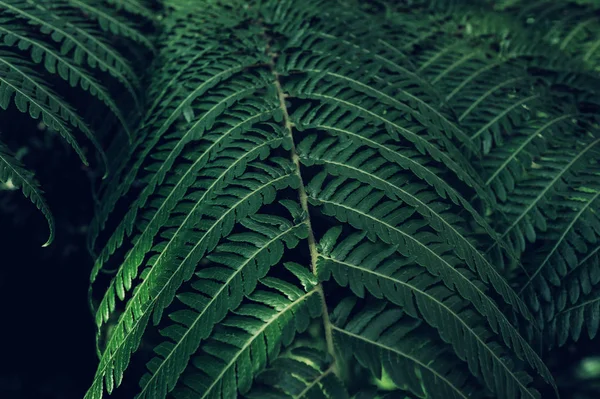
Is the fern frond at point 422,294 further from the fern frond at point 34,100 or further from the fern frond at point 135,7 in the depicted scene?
the fern frond at point 135,7

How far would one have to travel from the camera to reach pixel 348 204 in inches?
36.6

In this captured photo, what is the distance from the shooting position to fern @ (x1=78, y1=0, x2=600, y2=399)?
2.53 ft

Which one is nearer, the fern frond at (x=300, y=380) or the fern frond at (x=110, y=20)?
the fern frond at (x=300, y=380)

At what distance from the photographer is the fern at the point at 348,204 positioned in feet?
2.53

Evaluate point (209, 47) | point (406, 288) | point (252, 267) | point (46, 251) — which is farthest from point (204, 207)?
point (46, 251)

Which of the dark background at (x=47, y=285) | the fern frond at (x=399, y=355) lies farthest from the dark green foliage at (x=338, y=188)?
the dark background at (x=47, y=285)

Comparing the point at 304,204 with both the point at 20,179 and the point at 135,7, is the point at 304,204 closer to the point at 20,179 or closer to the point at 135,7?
the point at 20,179

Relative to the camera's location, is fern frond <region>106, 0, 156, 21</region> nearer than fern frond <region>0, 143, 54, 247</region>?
No

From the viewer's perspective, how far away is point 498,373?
30.8 inches

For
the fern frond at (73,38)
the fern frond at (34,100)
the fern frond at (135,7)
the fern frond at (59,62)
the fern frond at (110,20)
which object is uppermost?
the fern frond at (135,7)

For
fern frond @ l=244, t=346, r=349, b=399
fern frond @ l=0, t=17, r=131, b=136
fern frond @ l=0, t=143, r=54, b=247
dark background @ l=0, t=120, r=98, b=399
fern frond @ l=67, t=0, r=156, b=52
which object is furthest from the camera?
dark background @ l=0, t=120, r=98, b=399

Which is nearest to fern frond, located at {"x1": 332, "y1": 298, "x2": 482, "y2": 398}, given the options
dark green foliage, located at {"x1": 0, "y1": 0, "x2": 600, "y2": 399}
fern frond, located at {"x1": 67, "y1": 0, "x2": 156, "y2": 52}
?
dark green foliage, located at {"x1": 0, "y1": 0, "x2": 600, "y2": 399}

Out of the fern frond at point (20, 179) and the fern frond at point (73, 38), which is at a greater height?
the fern frond at point (73, 38)

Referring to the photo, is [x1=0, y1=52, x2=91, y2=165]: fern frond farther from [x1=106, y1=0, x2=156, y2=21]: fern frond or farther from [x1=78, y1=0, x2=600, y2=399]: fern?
[x1=106, y1=0, x2=156, y2=21]: fern frond
